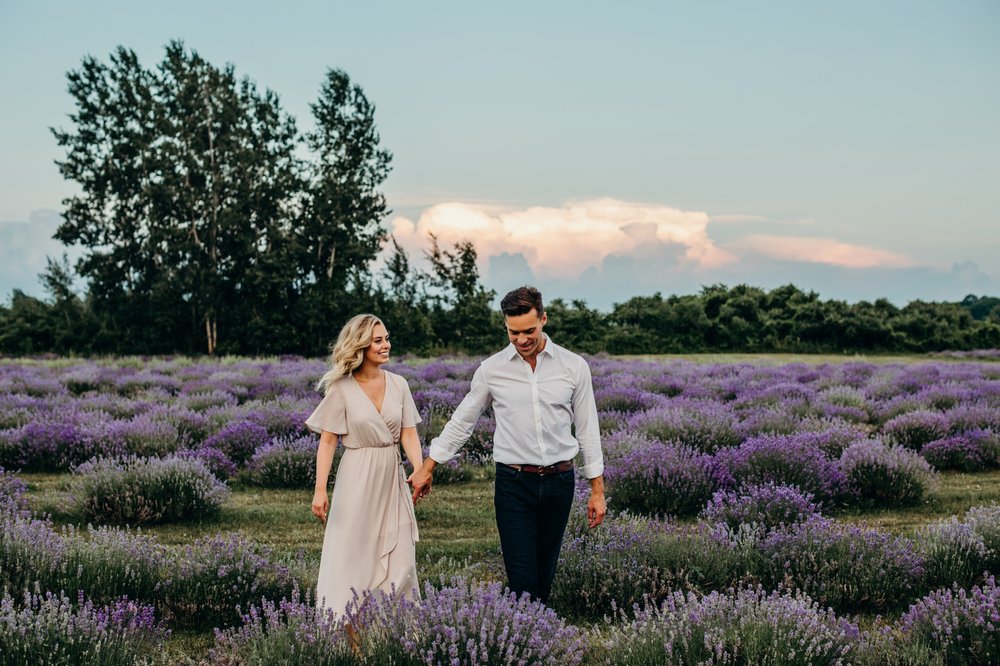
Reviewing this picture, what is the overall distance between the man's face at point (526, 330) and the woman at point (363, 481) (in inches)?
27.1

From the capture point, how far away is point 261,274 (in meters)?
33.2

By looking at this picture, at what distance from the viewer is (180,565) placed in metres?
5.06

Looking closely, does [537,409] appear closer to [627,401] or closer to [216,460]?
[216,460]

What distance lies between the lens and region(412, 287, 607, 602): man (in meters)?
4.02

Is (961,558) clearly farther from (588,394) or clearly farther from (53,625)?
(53,625)

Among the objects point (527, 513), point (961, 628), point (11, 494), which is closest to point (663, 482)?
point (961, 628)

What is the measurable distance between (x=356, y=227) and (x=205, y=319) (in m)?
7.95

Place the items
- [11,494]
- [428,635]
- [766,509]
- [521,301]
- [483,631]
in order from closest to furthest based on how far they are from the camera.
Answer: [483,631] → [428,635] → [521,301] → [766,509] → [11,494]

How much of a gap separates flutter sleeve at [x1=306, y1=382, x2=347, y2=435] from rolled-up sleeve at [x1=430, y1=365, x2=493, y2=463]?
536 mm

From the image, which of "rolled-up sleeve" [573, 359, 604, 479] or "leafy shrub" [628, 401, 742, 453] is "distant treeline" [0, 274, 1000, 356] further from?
"rolled-up sleeve" [573, 359, 604, 479]

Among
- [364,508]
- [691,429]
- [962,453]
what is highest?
[364,508]

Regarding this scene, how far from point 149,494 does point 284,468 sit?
6.06ft

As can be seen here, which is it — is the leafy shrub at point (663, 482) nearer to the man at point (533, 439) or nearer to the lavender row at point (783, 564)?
the lavender row at point (783, 564)

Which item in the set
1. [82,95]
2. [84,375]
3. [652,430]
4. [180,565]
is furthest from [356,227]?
[180,565]
